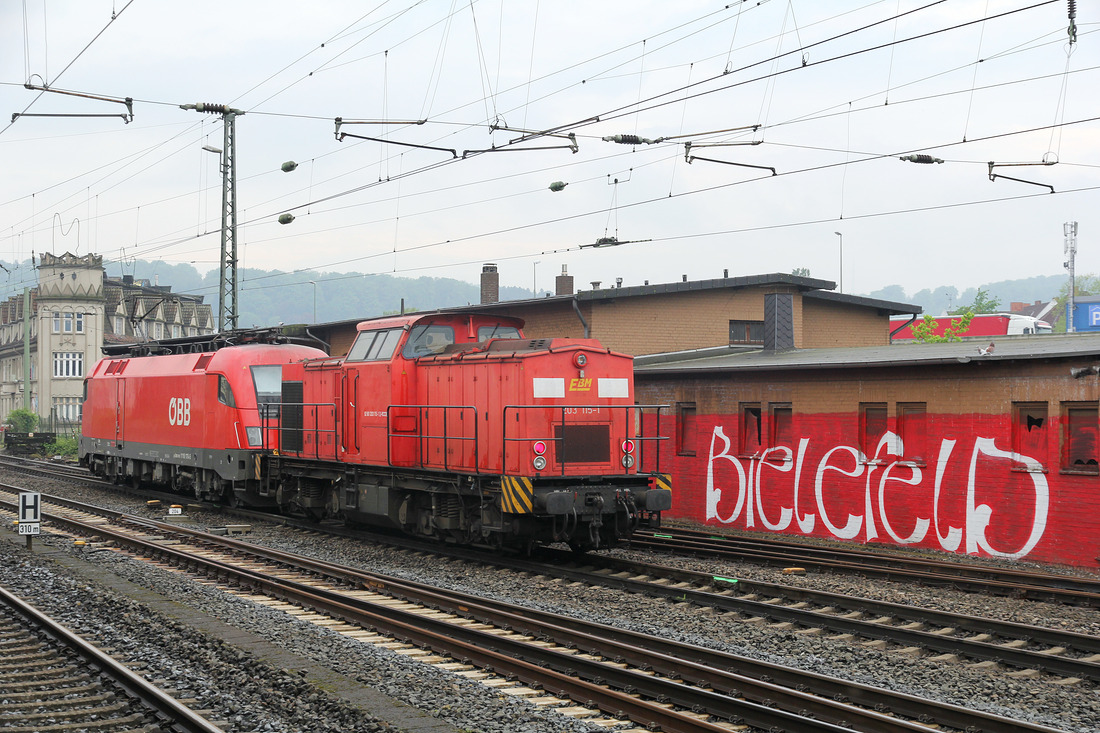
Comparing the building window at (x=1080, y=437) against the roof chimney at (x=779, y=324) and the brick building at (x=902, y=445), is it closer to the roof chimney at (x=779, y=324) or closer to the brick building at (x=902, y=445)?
the brick building at (x=902, y=445)

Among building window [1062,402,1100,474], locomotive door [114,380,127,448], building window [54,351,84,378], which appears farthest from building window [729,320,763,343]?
building window [54,351,84,378]

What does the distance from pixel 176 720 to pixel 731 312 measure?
74.0 ft

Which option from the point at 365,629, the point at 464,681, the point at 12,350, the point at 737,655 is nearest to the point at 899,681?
the point at 737,655

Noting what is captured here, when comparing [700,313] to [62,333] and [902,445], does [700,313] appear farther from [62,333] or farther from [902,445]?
[62,333]

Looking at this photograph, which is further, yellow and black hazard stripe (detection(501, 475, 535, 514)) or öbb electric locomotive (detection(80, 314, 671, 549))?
öbb electric locomotive (detection(80, 314, 671, 549))

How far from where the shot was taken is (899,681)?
854cm

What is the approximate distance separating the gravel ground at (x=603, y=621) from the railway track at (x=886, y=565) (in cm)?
37

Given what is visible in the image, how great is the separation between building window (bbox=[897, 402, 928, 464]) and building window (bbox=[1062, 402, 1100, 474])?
246 cm

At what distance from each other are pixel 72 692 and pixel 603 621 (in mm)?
Result: 5279

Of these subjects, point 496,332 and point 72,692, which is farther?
point 496,332

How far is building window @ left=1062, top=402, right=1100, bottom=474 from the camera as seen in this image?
49.8ft

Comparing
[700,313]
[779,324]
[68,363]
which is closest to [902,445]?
[779,324]

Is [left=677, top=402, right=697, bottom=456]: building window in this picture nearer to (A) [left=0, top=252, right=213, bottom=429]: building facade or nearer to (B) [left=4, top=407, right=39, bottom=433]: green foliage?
(B) [left=4, top=407, right=39, bottom=433]: green foliage

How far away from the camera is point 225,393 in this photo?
21.2m
